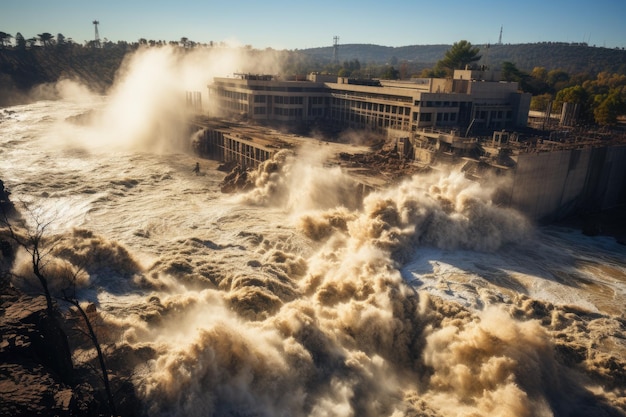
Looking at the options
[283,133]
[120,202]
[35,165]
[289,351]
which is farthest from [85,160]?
[289,351]

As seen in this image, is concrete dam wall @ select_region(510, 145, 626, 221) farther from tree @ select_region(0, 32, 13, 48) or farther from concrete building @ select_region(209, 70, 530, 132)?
tree @ select_region(0, 32, 13, 48)

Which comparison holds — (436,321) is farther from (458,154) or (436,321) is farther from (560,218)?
(560,218)

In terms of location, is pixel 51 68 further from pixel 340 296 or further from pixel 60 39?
pixel 340 296

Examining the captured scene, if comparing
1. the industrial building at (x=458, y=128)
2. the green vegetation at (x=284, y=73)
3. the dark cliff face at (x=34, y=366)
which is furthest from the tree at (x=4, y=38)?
the dark cliff face at (x=34, y=366)

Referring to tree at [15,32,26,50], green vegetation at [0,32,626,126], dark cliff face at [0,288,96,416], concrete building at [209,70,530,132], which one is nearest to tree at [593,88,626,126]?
green vegetation at [0,32,626,126]

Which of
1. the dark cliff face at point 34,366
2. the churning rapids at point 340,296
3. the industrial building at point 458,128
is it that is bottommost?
the churning rapids at point 340,296

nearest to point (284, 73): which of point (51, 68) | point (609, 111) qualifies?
point (51, 68)

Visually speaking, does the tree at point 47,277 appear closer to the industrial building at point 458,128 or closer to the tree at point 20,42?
the industrial building at point 458,128
